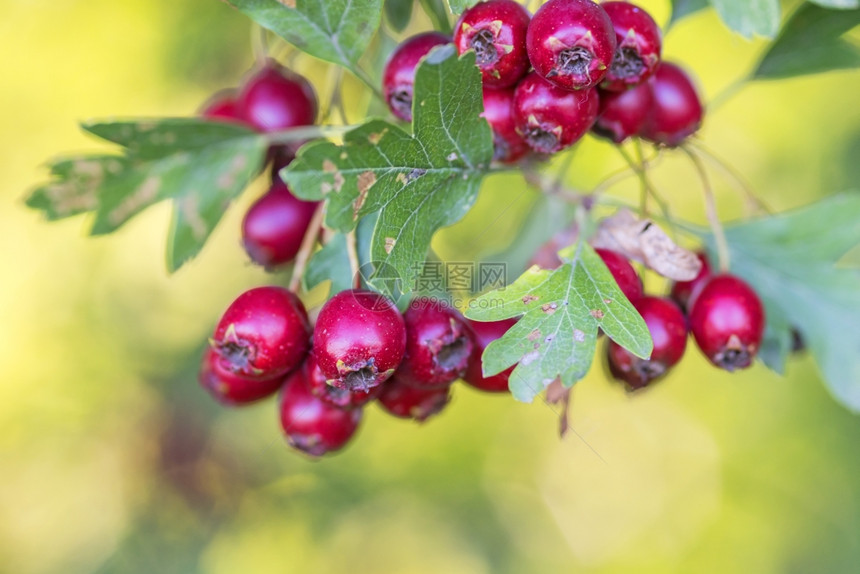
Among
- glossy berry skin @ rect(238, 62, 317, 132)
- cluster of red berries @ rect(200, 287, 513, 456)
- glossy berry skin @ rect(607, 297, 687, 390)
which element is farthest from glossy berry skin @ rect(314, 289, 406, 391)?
glossy berry skin @ rect(238, 62, 317, 132)

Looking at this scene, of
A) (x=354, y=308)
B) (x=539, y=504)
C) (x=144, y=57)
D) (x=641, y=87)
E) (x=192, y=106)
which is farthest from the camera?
(x=539, y=504)

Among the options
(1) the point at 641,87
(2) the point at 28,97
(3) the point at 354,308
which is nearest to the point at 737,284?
(1) the point at 641,87

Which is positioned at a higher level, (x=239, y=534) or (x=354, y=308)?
(x=354, y=308)

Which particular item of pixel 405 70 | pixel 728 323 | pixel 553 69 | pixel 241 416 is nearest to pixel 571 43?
pixel 553 69

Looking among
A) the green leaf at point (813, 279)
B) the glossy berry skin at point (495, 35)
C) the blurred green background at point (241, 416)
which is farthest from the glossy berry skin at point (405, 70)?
the blurred green background at point (241, 416)

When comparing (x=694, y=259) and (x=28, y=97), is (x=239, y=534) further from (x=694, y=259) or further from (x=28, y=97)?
(x=694, y=259)

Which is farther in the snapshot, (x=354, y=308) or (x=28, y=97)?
(x=28, y=97)

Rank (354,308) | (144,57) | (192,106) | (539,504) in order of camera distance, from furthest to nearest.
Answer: (539,504) < (192,106) < (144,57) < (354,308)

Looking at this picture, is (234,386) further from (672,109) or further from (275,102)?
(672,109)

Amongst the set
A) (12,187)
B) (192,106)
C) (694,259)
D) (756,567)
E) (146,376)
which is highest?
(694,259)
